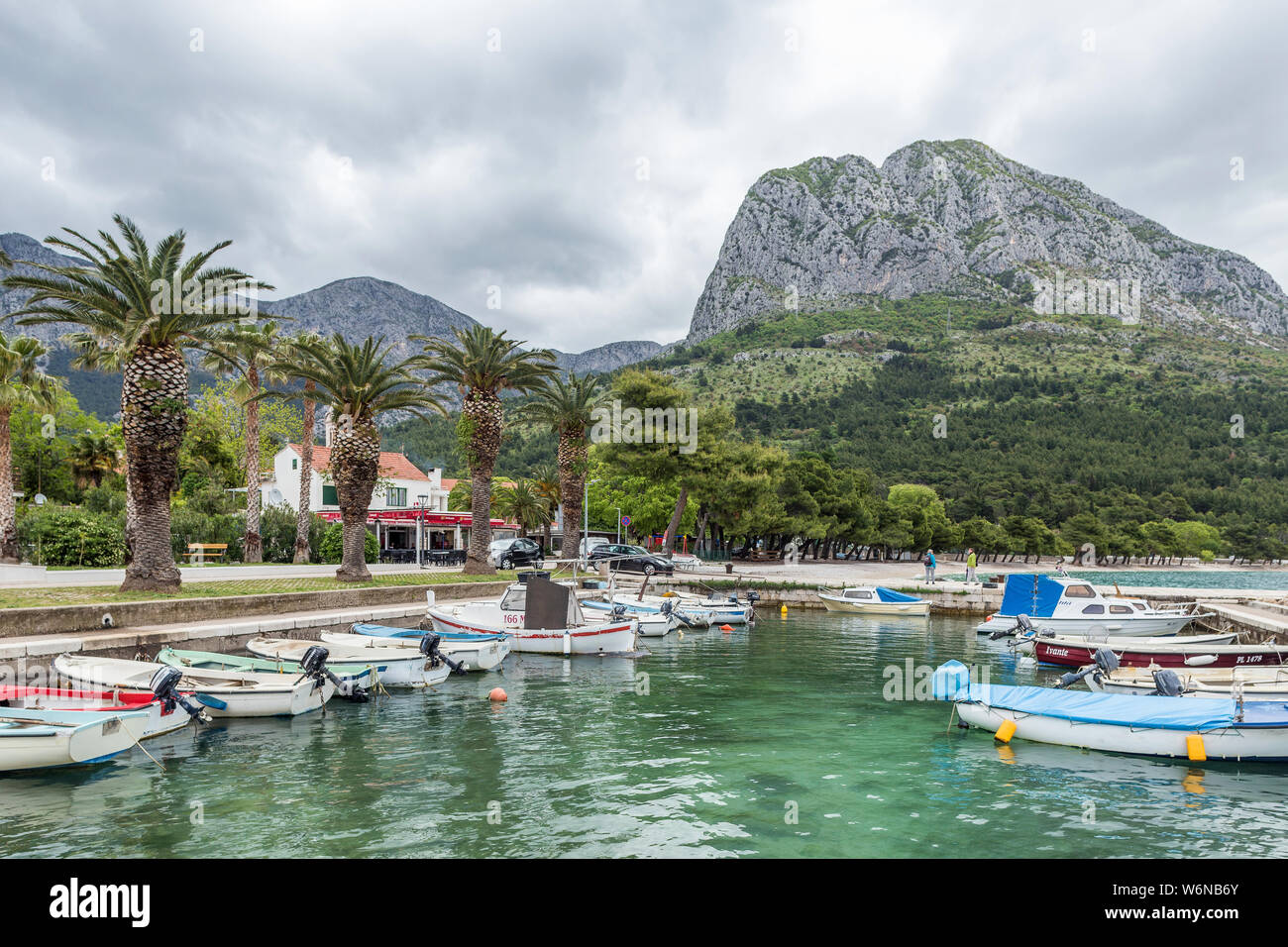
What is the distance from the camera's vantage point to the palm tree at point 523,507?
71.2 metres

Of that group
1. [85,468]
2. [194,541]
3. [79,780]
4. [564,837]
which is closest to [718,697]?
[564,837]

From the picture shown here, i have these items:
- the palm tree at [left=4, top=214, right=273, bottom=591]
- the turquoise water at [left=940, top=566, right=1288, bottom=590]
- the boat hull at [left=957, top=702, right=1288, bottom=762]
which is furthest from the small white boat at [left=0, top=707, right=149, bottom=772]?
the turquoise water at [left=940, top=566, right=1288, bottom=590]

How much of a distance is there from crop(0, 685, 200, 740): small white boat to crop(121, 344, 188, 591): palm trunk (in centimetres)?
938

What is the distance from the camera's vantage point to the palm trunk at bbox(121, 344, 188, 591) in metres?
20.5

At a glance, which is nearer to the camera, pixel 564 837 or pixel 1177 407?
pixel 564 837

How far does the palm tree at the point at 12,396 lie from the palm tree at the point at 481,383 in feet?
65.0

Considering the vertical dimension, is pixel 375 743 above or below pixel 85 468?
below

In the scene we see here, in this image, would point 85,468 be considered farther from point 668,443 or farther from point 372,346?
point 668,443

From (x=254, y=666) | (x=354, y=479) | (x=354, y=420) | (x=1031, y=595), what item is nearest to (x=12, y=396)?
(x=354, y=420)

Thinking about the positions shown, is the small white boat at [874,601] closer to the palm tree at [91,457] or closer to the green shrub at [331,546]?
the green shrub at [331,546]

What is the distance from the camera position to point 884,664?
2300 cm

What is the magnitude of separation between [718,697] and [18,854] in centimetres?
1331
